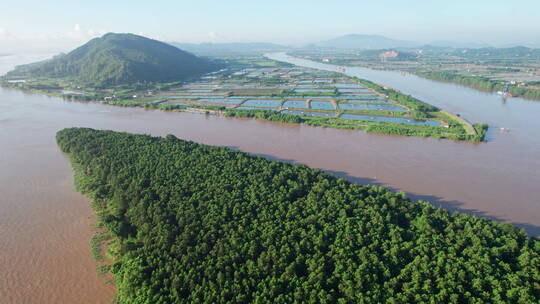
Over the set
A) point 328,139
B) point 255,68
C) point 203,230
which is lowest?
point 203,230

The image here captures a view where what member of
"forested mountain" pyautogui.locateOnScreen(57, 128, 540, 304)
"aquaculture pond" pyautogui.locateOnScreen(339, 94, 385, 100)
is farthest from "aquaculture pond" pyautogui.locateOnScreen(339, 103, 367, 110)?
"forested mountain" pyautogui.locateOnScreen(57, 128, 540, 304)

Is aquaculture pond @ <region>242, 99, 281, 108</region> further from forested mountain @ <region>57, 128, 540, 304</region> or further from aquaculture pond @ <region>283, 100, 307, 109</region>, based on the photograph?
forested mountain @ <region>57, 128, 540, 304</region>

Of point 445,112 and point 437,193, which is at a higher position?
point 445,112

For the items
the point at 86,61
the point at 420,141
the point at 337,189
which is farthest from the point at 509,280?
the point at 86,61

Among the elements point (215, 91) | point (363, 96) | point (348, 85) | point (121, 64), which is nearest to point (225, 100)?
point (215, 91)

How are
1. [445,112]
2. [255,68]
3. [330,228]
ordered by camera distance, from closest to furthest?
[330,228] → [445,112] → [255,68]

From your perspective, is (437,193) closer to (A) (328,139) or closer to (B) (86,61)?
(A) (328,139)
